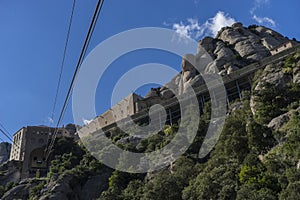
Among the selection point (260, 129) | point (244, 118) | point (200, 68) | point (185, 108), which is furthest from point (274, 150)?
point (200, 68)

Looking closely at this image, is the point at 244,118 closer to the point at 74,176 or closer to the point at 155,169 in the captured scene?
the point at 155,169

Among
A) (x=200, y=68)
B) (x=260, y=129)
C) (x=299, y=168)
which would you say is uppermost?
(x=200, y=68)

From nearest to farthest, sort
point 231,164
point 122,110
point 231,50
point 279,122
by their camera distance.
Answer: point 231,164, point 279,122, point 231,50, point 122,110

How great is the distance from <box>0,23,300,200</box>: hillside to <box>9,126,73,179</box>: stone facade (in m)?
8.70

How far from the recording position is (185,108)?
4562 cm

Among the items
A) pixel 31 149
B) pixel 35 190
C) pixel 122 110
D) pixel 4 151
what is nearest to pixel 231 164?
pixel 35 190

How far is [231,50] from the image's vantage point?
62.0 meters

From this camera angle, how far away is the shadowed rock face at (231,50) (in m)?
56.2

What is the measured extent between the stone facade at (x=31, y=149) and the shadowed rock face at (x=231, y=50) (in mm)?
26277

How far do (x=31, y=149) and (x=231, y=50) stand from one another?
43204 mm

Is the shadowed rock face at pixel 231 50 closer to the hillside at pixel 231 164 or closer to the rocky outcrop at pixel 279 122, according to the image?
the hillside at pixel 231 164

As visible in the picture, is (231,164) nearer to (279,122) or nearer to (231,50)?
(279,122)

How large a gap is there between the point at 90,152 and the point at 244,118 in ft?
78.3

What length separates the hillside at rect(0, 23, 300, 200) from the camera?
64.8 ft
